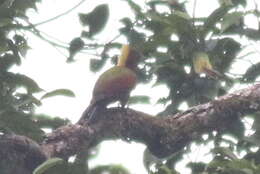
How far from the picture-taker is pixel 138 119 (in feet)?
11.5

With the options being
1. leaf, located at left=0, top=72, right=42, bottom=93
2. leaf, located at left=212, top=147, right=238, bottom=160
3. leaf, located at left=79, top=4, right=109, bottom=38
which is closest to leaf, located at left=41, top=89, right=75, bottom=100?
leaf, located at left=0, top=72, right=42, bottom=93

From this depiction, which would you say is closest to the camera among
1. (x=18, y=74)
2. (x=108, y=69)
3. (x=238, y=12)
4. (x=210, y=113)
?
(x=18, y=74)

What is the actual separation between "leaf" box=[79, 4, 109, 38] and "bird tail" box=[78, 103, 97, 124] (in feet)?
1.77

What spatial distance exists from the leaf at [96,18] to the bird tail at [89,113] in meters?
0.54

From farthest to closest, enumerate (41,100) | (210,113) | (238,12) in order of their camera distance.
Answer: (210,113), (238,12), (41,100)

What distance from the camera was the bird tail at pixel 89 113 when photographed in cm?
335

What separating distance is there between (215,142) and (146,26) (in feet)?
2.71

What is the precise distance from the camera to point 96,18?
3.07 metres

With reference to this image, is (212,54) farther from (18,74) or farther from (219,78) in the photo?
(18,74)

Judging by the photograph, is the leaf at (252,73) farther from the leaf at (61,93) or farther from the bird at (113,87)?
the leaf at (61,93)

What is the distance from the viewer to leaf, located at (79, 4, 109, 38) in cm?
306

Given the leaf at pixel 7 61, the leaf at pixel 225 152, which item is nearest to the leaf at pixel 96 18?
the leaf at pixel 7 61

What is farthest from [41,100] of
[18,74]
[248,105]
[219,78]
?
[248,105]

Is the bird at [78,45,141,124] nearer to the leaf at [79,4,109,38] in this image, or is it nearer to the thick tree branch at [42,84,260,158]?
the thick tree branch at [42,84,260,158]
